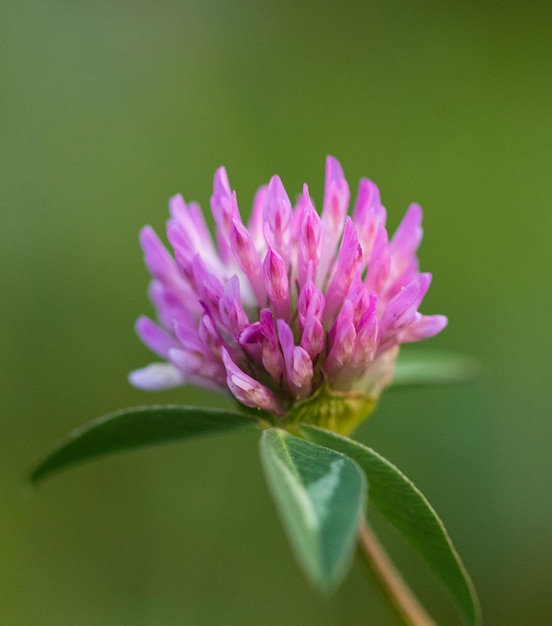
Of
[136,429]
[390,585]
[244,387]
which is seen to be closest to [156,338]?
[136,429]

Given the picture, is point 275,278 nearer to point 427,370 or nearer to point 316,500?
point 316,500

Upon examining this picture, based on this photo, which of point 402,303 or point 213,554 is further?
point 213,554

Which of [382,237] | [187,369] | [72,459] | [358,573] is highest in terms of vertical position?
[382,237]

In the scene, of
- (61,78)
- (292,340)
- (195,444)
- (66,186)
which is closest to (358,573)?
(195,444)

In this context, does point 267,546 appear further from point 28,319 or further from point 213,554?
point 28,319

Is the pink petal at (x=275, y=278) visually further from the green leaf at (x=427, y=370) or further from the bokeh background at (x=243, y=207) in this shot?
the bokeh background at (x=243, y=207)

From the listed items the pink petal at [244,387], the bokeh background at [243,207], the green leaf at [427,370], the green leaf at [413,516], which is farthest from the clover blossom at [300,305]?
the bokeh background at [243,207]

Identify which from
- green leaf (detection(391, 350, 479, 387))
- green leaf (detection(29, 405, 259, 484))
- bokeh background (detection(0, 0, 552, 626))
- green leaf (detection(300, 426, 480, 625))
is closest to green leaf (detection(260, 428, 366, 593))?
green leaf (detection(300, 426, 480, 625))
